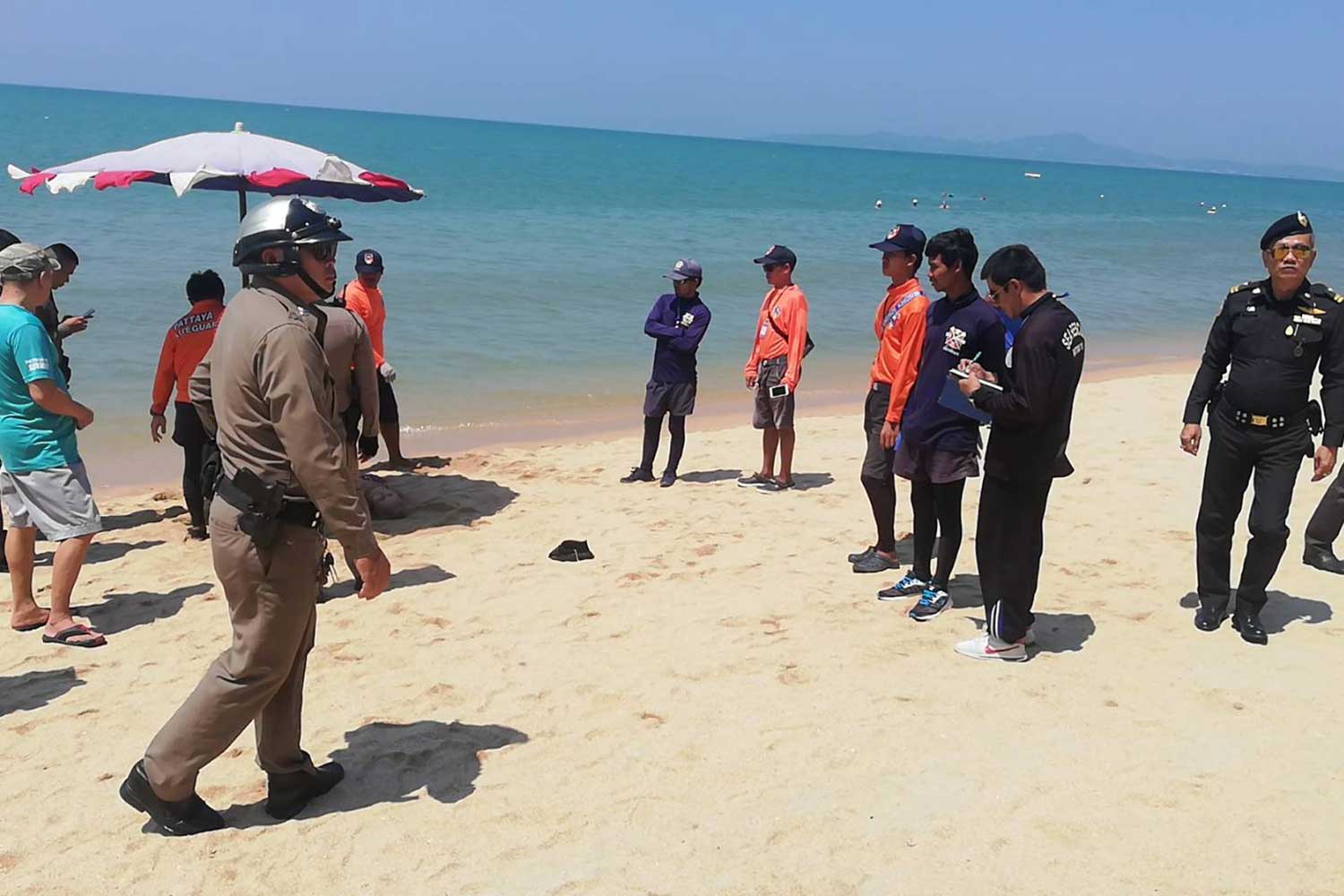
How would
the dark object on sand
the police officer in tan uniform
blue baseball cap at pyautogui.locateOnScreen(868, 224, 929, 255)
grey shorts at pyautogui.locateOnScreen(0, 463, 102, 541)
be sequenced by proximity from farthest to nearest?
1. the dark object on sand
2. blue baseball cap at pyautogui.locateOnScreen(868, 224, 929, 255)
3. grey shorts at pyautogui.locateOnScreen(0, 463, 102, 541)
4. the police officer in tan uniform

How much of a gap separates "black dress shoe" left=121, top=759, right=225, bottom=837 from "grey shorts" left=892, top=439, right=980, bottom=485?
11.0 ft

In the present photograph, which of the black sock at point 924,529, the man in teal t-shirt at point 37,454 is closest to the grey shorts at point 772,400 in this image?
the black sock at point 924,529

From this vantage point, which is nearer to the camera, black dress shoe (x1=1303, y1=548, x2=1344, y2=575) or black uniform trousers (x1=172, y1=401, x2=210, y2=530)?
black dress shoe (x1=1303, y1=548, x2=1344, y2=575)

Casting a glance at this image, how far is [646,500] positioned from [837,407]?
5.42 m

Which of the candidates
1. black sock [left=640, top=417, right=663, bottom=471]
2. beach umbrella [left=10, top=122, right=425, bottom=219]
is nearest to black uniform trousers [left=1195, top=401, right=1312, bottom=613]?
black sock [left=640, top=417, right=663, bottom=471]

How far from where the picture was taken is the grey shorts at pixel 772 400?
27.0 ft

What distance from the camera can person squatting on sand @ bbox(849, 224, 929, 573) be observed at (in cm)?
560

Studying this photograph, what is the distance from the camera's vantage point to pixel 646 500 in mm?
8164

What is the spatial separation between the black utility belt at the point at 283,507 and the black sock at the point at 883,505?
11.0ft

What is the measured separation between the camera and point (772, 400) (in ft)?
27.2

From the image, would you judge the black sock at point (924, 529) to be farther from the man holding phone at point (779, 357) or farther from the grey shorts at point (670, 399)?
the grey shorts at point (670, 399)

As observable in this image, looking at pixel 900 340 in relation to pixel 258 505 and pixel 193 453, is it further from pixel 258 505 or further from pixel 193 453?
pixel 193 453

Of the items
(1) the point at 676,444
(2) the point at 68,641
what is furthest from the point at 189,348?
(1) the point at 676,444

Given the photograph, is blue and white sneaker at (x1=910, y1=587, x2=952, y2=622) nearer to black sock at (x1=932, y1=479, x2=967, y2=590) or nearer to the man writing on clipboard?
black sock at (x1=932, y1=479, x2=967, y2=590)
